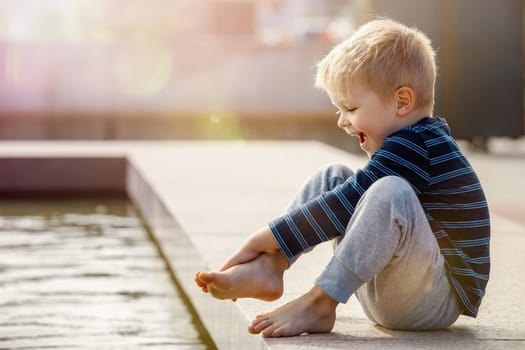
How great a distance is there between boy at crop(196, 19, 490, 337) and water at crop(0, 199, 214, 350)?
1.33 meters

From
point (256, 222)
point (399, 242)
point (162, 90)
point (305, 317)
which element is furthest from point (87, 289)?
point (162, 90)

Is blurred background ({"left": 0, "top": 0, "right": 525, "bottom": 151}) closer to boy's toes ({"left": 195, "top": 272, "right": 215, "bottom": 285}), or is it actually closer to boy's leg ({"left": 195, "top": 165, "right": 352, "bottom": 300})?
boy's leg ({"left": 195, "top": 165, "right": 352, "bottom": 300})

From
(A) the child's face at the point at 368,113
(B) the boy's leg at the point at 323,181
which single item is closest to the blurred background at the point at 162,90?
(B) the boy's leg at the point at 323,181

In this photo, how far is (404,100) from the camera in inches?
133

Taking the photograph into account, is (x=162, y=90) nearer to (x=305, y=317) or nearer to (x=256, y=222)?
(x=256, y=222)

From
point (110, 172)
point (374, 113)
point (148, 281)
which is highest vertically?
point (374, 113)

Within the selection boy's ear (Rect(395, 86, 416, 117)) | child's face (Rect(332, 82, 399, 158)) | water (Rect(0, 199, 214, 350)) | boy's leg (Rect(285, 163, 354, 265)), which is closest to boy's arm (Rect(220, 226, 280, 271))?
boy's leg (Rect(285, 163, 354, 265))

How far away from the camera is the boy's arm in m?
3.45

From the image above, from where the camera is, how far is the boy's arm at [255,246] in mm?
3447

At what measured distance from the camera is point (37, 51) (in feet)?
60.8

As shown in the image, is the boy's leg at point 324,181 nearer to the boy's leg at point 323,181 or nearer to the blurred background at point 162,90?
the boy's leg at point 323,181

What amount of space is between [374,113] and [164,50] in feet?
51.4

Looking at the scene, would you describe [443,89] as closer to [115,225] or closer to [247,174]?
[247,174]

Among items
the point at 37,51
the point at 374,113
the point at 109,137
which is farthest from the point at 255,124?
the point at 374,113
